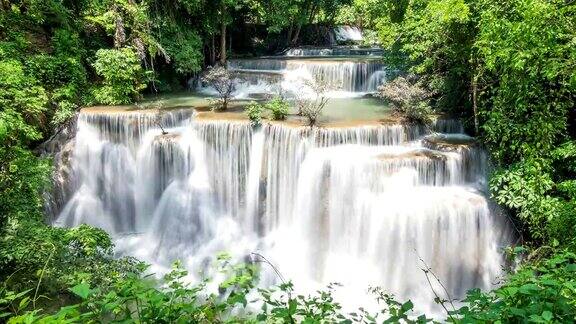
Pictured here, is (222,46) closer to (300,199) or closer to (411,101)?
Answer: (411,101)

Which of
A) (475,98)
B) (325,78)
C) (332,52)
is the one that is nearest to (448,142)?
(475,98)

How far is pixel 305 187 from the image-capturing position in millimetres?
9602

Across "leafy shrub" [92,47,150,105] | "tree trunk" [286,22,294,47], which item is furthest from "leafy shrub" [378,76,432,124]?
"tree trunk" [286,22,294,47]

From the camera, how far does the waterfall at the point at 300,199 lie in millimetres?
8704

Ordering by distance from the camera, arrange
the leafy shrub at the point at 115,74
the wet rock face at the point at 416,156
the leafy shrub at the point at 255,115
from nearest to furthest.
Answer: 1. the wet rock face at the point at 416,156
2. the leafy shrub at the point at 255,115
3. the leafy shrub at the point at 115,74

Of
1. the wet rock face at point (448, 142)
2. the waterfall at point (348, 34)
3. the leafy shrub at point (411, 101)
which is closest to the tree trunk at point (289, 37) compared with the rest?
the waterfall at point (348, 34)

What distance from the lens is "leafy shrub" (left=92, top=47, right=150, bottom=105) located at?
41.5 ft

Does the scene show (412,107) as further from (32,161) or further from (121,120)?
(32,161)

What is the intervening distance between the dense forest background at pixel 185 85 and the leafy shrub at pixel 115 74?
0.13 feet

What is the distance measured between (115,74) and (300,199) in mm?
7275

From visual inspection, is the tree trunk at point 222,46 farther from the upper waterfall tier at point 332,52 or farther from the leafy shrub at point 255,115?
the leafy shrub at point 255,115

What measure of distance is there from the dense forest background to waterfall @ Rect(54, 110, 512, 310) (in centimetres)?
93

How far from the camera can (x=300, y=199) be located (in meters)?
9.73

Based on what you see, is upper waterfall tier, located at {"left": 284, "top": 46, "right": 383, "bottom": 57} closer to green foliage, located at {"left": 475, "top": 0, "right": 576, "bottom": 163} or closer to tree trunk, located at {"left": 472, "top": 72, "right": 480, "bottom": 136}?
tree trunk, located at {"left": 472, "top": 72, "right": 480, "bottom": 136}
